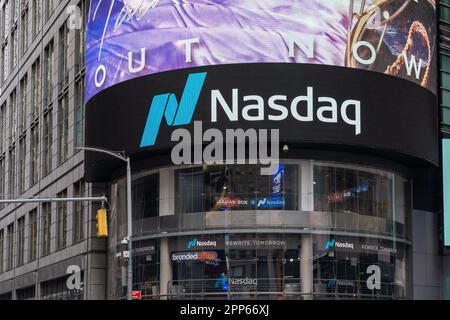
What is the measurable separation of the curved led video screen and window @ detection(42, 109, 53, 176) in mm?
17659

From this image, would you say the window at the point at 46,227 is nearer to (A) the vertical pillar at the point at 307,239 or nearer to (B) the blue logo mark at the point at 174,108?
(B) the blue logo mark at the point at 174,108

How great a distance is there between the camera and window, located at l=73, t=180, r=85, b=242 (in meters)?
51.3

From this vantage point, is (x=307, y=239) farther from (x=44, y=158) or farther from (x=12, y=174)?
(x=12, y=174)

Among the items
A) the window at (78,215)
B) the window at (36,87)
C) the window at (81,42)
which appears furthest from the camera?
the window at (36,87)

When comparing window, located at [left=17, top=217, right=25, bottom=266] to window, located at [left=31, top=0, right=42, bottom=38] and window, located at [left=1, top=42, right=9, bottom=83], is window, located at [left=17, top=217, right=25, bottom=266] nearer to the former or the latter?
window, located at [left=31, top=0, right=42, bottom=38]

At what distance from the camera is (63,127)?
56.8 metres

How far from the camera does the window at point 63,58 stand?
5675cm

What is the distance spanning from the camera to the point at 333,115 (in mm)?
40219

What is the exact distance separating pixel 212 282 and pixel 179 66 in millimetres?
11001

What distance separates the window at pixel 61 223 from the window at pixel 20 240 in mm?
11590

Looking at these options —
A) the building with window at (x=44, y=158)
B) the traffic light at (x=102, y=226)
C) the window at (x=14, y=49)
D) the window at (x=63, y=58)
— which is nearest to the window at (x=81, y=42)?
the building with window at (x=44, y=158)

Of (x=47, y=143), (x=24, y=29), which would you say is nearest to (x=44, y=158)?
(x=47, y=143)

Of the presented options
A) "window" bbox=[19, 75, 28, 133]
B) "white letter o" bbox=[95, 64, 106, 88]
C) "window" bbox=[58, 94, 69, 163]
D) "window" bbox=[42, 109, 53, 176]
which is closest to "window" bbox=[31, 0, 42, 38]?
"window" bbox=[19, 75, 28, 133]

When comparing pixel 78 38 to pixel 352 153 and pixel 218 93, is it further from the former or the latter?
pixel 352 153
